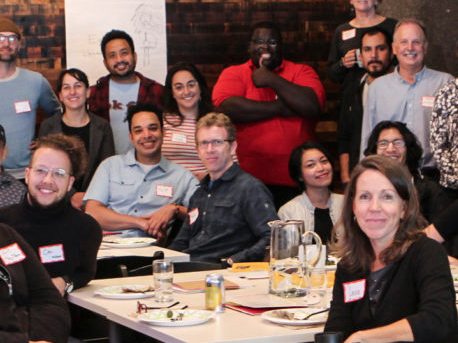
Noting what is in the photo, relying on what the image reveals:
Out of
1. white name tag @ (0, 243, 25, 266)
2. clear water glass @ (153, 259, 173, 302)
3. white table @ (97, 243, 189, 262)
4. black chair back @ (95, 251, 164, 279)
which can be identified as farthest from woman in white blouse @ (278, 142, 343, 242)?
white name tag @ (0, 243, 25, 266)

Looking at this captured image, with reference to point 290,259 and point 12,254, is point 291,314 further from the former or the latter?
point 12,254

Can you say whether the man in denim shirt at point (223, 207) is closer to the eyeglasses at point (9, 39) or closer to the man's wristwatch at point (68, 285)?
the man's wristwatch at point (68, 285)

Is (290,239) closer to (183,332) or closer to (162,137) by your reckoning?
(183,332)

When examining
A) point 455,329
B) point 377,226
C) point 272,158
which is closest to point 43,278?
point 377,226

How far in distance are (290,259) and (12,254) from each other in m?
1.08

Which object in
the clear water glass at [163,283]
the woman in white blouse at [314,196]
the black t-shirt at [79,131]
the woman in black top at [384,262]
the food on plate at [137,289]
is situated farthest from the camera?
the black t-shirt at [79,131]

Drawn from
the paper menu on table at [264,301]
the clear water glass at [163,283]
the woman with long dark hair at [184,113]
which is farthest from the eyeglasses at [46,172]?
the woman with long dark hair at [184,113]

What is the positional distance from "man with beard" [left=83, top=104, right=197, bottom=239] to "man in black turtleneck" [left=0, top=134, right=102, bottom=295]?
1980mm

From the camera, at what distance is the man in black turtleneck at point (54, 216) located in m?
3.56

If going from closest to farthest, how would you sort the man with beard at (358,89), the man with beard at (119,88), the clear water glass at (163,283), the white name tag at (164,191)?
the clear water glass at (163,283), the white name tag at (164,191), the man with beard at (358,89), the man with beard at (119,88)

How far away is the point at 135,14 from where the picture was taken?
717cm

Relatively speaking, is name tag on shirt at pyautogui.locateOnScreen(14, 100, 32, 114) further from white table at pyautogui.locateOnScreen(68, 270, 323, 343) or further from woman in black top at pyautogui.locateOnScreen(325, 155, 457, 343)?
woman in black top at pyautogui.locateOnScreen(325, 155, 457, 343)

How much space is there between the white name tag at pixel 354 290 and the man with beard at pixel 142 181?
292cm

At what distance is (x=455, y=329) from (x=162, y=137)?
136 inches
